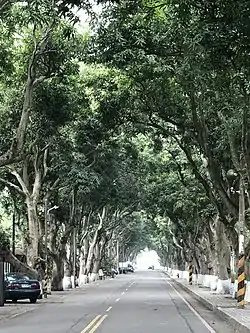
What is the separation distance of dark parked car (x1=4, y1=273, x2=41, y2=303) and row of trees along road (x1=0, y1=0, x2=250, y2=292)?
2744 mm

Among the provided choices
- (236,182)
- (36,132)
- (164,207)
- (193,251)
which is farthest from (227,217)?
(193,251)

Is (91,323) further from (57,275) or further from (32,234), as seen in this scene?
(57,275)

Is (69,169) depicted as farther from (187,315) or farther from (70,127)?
(187,315)

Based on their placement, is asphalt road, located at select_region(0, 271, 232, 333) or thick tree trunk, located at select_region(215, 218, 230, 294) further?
thick tree trunk, located at select_region(215, 218, 230, 294)

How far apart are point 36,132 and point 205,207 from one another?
13.2 meters

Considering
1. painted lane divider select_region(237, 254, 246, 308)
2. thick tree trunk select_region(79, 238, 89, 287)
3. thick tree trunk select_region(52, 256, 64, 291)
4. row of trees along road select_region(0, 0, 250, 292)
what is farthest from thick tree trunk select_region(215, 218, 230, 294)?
thick tree trunk select_region(79, 238, 89, 287)

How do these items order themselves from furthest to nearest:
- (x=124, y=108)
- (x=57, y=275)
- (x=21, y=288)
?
(x=57, y=275) → (x=21, y=288) → (x=124, y=108)

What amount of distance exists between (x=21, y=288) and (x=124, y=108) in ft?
32.0

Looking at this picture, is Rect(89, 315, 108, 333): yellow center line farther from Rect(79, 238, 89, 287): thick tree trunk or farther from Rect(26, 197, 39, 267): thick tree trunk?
Rect(79, 238, 89, 287): thick tree trunk

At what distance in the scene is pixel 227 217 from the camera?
2923cm

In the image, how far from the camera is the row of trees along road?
42.4ft

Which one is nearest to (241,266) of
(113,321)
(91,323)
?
(113,321)

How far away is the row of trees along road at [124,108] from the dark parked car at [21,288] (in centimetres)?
274

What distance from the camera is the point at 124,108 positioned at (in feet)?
82.1
